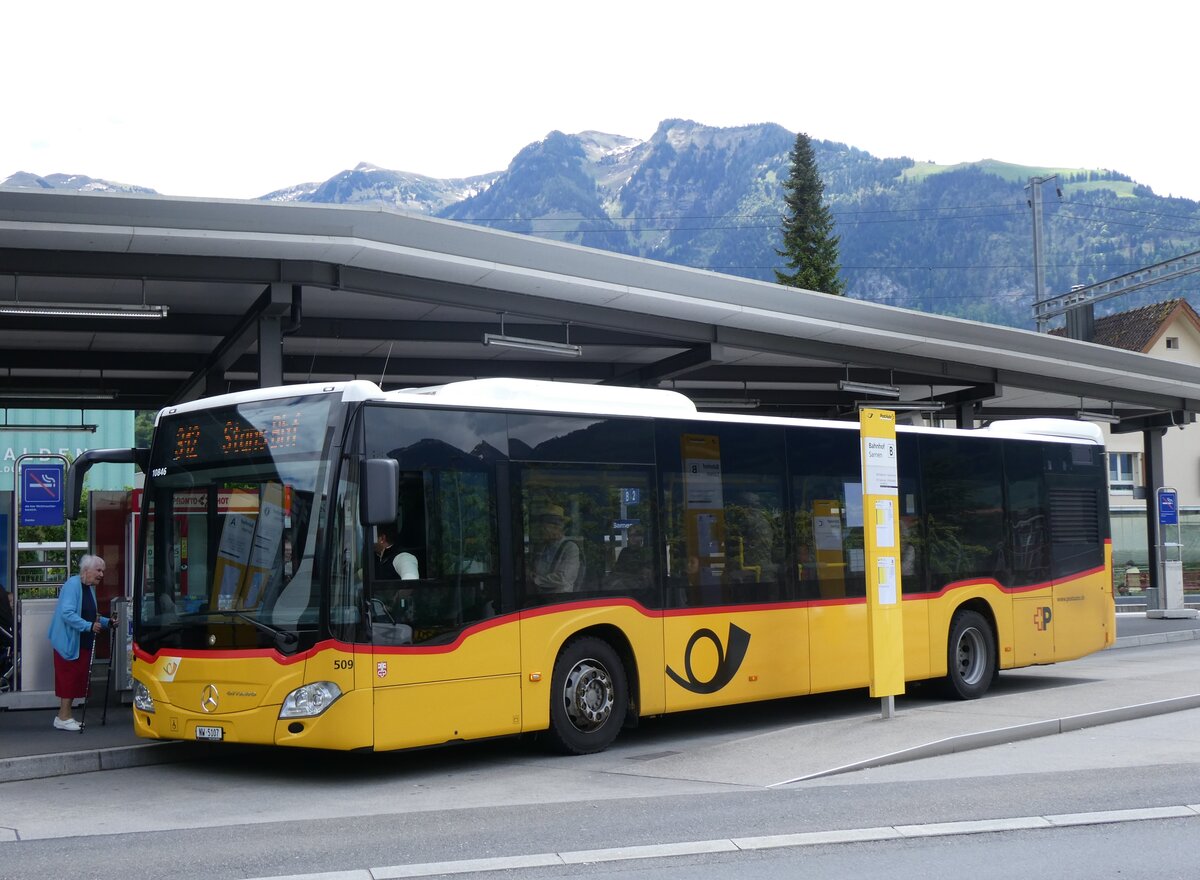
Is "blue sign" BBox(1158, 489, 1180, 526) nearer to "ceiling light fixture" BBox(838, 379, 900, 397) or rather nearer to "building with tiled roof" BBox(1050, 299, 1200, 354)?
"ceiling light fixture" BBox(838, 379, 900, 397)

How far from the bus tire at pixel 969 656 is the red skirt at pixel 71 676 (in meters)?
8.95

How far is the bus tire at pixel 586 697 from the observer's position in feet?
38.1

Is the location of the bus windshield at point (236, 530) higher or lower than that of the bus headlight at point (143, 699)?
higher

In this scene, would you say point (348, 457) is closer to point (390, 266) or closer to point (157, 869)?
point (157, 869)

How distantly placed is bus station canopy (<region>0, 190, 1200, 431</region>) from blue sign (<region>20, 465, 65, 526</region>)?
1.89 m

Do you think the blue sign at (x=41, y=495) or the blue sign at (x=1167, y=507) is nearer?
the blue sign at (x=41, y=495)

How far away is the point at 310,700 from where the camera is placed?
10164 millimetres

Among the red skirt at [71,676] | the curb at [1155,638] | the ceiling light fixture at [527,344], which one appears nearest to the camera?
the red skirt at [71,676]

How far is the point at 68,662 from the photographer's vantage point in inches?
507

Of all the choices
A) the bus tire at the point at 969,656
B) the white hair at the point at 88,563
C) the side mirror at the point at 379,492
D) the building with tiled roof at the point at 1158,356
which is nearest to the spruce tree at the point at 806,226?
the building with tiled roof at the point at 1158,356

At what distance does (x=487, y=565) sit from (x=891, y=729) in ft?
13.8

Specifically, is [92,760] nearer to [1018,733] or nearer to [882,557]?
[882,557]

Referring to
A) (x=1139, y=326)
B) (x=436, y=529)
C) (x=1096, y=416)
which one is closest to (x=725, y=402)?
(x=1096, y=416)

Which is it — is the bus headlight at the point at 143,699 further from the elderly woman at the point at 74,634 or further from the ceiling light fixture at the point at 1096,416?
the ceiling light fixture at the point at 1096,416
